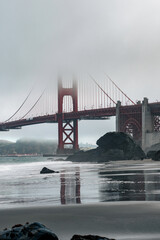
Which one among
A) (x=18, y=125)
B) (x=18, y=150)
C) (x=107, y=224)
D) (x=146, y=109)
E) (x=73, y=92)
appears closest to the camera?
(x=107, y=224)

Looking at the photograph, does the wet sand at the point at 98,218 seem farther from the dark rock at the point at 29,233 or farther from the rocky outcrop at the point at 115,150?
the rocky outcrop at the point at 115,150

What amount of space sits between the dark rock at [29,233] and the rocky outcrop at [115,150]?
33.6 m

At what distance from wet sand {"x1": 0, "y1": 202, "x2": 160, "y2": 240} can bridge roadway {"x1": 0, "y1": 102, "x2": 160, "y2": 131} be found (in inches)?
2086

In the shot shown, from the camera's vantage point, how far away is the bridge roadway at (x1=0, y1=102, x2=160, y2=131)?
60719 mm

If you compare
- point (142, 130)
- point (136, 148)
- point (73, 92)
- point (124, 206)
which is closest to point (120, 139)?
point (136, 148)

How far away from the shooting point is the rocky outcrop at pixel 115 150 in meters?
36.7

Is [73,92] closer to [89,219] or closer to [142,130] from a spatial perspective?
[142,130]

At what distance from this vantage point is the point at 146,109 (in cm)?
5831

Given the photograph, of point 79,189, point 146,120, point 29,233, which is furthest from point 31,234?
point 146,120

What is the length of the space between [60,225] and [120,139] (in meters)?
35.0

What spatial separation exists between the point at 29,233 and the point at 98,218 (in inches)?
69.6

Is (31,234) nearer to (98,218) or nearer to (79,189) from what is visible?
(98,218)

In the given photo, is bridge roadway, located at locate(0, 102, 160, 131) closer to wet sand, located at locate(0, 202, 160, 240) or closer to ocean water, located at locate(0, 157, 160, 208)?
ocean water, located at locate(0, 157, 160, 208)

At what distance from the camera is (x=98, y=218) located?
14.4ft
